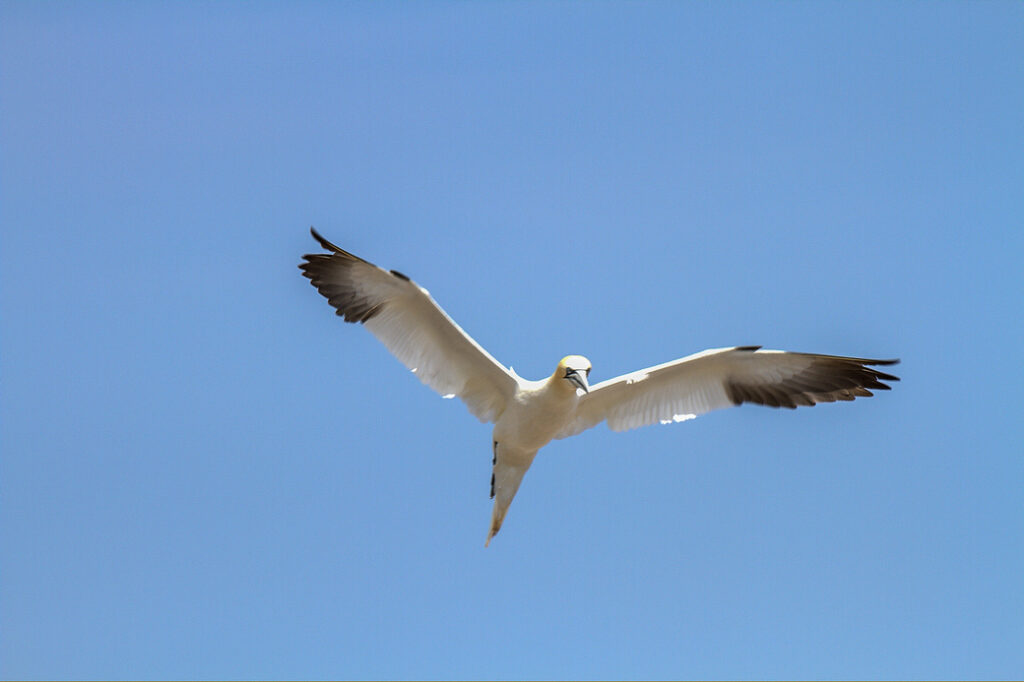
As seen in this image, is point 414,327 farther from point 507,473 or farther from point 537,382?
point 507,473

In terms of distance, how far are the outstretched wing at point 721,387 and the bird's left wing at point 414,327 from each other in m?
1.10

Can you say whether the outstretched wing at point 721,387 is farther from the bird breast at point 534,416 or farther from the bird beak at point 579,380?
the bird beak at point 579,380

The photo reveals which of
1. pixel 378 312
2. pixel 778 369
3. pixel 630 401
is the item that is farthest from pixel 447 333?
pixel 778 369

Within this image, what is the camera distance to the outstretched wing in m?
14.6

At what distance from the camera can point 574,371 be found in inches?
533

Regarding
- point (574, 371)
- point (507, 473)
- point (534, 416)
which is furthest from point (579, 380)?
point (507, 473)

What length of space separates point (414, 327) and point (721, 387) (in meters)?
3.74

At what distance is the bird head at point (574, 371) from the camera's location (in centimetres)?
1346

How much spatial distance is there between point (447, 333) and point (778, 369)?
3969mm

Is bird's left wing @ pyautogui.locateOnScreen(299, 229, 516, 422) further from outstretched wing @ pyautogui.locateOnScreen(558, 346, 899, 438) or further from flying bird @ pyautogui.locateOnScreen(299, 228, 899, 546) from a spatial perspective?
outstretched wing @ pyautogui.locateOnScreen(558, 346, 899, 438)

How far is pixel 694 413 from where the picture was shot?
14906mm

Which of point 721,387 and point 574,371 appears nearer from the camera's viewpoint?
point 574,371

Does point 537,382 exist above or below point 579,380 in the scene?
above

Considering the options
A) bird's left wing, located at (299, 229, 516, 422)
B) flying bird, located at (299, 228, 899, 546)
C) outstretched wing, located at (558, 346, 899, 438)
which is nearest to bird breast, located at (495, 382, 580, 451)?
flying bird, located at (299, 228, 899, 546)
